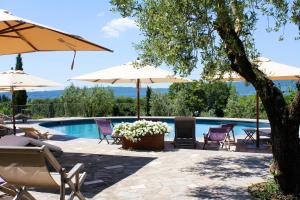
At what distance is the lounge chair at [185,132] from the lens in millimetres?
11609

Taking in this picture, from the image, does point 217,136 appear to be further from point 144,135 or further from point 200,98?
point 200,98

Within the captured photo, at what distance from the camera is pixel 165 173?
789cm

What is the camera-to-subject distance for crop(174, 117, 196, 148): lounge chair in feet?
38.1

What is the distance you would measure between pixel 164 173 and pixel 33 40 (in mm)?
3784

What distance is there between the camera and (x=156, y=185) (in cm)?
691

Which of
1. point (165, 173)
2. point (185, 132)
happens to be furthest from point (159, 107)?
point (165, 173)

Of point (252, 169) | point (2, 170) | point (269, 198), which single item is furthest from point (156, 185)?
point (2, 170)

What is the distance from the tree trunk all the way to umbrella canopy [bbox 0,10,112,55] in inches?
95.6

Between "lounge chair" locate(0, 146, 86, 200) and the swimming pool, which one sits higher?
"lounge chair" locate(0, 146, 86, 200)

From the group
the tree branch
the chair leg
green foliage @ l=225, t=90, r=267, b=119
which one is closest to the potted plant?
the tree branch

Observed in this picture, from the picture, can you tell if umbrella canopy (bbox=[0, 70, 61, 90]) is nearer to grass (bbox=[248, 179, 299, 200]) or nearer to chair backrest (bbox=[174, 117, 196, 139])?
chair backrest (bbox=[174, 117, 196, 139])

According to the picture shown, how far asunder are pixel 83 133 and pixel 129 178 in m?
12.9

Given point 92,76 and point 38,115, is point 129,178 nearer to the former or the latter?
point 92,76

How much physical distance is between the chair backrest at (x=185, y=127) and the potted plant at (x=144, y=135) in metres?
0.65
